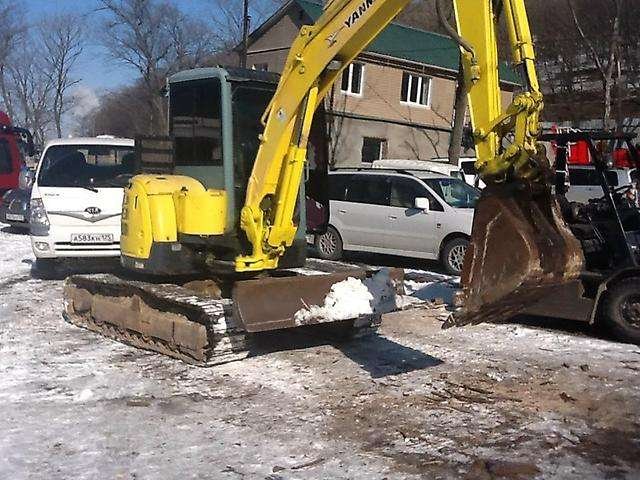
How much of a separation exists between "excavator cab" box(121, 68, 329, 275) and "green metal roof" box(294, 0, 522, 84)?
25303 mm

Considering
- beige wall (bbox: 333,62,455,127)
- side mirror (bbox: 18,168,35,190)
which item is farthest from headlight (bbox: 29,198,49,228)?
beige wall (bbox: 333,62,455,127)

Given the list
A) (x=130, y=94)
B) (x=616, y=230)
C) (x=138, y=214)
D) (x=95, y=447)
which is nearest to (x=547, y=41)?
(x=616, y=230)

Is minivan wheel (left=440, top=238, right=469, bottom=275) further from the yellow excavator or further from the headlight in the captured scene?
the headlight

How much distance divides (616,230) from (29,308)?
704 centimetres

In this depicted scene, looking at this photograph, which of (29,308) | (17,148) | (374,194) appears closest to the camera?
(29,308)

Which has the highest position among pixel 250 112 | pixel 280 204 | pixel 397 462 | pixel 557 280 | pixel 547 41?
pixel 547 41

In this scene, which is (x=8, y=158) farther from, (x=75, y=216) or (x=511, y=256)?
(x=511, y=256)

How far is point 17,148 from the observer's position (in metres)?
20.5

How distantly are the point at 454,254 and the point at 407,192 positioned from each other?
1565 mm

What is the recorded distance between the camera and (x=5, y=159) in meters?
20.2

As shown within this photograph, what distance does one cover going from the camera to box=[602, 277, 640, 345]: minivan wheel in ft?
28.2

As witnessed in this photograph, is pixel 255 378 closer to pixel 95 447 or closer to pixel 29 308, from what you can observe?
pixel 95 447

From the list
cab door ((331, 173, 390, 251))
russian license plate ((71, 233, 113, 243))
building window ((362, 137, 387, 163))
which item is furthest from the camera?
building window ((362, 137, 387, 163))

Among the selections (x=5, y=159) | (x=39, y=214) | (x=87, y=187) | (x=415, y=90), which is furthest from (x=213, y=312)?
(x=415, y=90)
